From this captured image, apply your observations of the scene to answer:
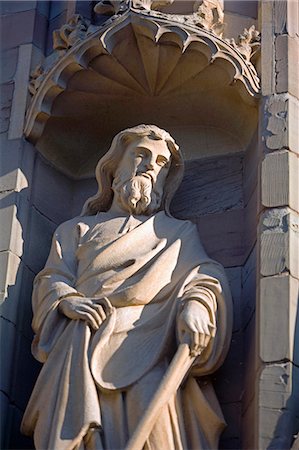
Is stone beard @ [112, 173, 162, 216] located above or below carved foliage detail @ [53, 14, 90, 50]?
below

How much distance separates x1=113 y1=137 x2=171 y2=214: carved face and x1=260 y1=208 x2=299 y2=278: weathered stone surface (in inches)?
25.6

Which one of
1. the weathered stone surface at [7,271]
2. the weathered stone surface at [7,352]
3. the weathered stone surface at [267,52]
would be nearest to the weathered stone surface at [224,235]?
the weathered stone surface at [267,52]

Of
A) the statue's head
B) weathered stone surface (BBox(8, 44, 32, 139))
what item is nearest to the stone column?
the statue's head

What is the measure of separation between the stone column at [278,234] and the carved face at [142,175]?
1.80 feet

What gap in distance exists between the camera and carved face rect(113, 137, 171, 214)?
8531 mm

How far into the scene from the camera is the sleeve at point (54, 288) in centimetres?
798

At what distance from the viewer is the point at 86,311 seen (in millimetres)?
7906

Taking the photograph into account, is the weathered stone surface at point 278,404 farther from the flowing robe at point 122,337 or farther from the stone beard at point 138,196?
the stone beard at point 138,196

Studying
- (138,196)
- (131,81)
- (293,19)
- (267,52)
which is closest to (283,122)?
(267,52)

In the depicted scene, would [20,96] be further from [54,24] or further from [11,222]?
Answer: [11,222]

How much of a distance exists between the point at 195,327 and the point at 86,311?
0.56m

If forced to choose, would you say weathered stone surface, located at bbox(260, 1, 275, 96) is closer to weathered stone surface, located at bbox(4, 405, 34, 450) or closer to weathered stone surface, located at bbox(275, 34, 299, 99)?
weathered stone surface, located at bbox(275, 34, 299, 99)

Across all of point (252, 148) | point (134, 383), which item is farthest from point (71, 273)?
point (252, 148)

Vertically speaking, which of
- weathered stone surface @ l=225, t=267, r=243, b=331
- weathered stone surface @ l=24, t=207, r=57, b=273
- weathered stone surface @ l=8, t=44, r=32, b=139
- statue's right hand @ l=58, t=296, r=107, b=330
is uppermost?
weathered stone surface @ l=8, t=44, r=32, b=139
